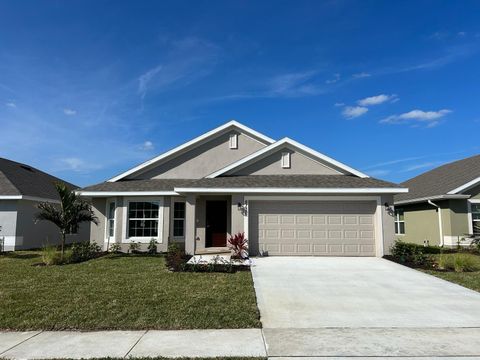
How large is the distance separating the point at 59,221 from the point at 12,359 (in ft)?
33.5

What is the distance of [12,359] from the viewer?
4.88 meters

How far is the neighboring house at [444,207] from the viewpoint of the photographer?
17.5 m

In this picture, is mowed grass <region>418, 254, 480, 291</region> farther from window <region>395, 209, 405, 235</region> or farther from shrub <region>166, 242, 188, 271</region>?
window <region>395, 209, 405, 235</region>

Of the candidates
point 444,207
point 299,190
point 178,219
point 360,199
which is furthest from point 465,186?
point 178,219

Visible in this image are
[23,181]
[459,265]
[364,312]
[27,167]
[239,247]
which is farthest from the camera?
[27,167]

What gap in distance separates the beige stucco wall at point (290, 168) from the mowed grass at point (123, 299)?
20.6 feet

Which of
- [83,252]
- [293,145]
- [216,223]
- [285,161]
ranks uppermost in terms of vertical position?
[293,145]

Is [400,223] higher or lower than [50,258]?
higher

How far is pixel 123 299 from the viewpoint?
7.88 metres

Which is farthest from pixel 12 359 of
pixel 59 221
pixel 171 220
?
pixel 171 220

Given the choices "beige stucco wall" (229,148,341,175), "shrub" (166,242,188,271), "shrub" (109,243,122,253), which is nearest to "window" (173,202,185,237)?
"shrub" (166,242,188,271)

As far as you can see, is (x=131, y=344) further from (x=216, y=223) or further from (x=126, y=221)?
(x=126, y=221)

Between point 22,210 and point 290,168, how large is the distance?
14574 mm

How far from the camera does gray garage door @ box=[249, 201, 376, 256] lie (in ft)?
47.5
